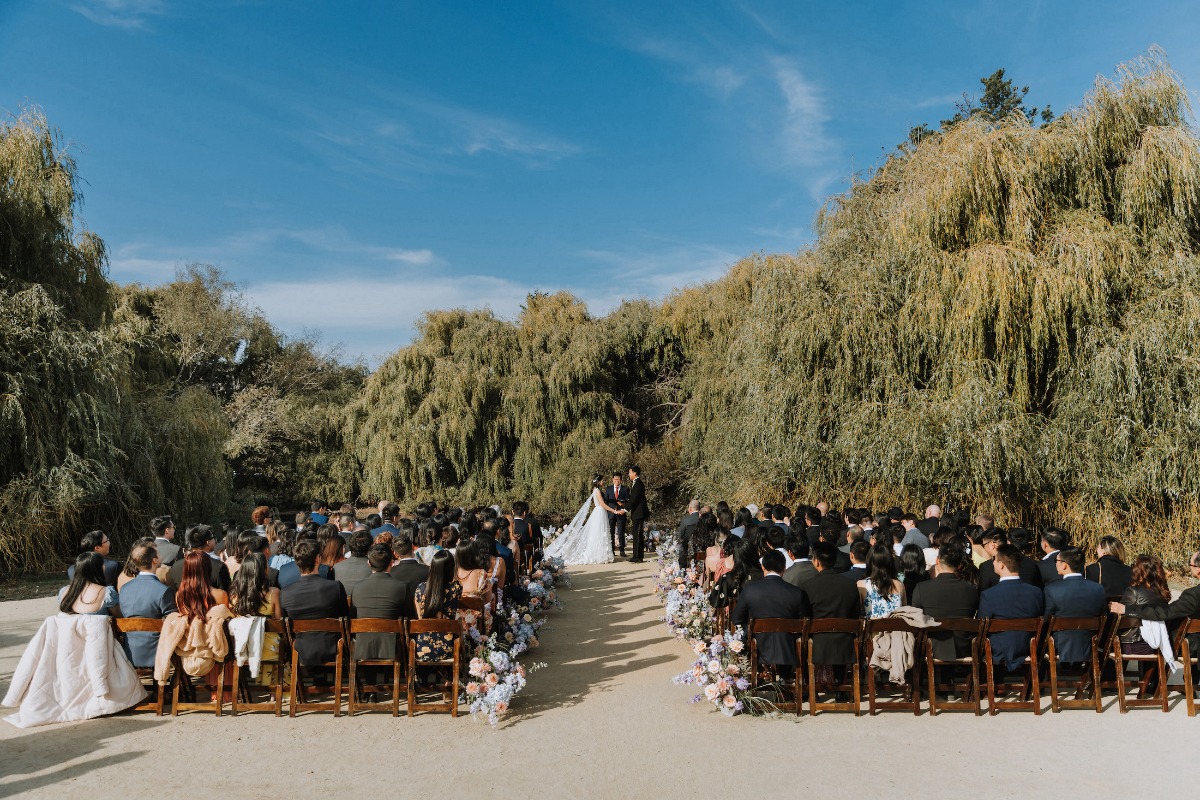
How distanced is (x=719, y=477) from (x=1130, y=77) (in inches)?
412

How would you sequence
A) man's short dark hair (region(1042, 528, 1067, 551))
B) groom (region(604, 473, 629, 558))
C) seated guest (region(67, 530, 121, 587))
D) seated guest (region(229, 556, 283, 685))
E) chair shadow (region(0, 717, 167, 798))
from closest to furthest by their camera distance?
chair shadow (region(0, 717, 167, 798)) → seated guest (region(229, 556, 283, 685)) → seated guest (region(67, 530, 121, 587)) → man's short dark hair (region(1042, 528, 1067, 551)) → groom (region(604, 473, 629, 558))

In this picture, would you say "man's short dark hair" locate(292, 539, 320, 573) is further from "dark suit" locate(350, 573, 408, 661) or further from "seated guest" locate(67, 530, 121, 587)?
"seated guest" locate(67, 530, 121, 587)

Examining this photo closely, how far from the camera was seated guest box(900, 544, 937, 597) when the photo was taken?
6.82 metres

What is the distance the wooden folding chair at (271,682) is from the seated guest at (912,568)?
5.40 m

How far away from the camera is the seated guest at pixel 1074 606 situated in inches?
241

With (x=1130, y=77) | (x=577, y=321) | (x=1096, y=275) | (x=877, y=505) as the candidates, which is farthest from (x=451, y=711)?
(x=577, y=321)

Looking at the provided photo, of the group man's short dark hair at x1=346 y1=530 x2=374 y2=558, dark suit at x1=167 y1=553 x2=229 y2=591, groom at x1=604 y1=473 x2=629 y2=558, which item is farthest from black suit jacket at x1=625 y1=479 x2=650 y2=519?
dark suit at x1=167 y1=553 x2=229 y2=591

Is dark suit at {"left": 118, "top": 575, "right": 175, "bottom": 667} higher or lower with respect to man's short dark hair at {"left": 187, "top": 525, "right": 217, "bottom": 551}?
lower

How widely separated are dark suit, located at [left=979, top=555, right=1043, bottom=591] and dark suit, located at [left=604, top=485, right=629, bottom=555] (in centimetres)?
Answer: 879

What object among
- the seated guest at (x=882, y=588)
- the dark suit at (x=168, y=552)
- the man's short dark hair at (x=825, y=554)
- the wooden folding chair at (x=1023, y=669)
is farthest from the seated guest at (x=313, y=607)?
the wooden folding chair at (x=1023, y=669)

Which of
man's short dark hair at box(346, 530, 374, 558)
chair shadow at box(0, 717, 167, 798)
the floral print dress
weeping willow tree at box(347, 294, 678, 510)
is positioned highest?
weeping willow tree at box(347, 294, 678, 510)

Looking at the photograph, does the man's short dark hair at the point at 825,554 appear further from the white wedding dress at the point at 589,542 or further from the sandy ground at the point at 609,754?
the white wedding dress at the point at 589,542

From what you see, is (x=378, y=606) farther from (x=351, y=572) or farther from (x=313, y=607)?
(x=351, y=572)

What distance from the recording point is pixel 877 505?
13156mm
